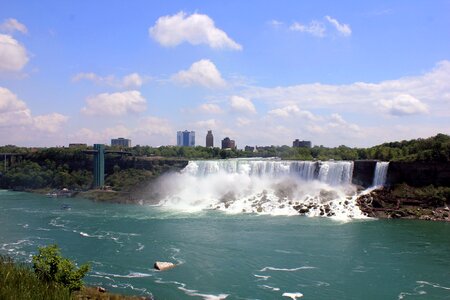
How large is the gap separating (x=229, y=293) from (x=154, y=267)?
543 cm

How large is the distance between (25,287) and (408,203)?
117 ft

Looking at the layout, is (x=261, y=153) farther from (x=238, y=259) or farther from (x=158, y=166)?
(x=238, y=259)

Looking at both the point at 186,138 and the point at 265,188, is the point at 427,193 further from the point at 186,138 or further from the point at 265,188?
the point at 186,138

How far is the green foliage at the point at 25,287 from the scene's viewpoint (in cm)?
1453

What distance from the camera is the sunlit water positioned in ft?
70.6

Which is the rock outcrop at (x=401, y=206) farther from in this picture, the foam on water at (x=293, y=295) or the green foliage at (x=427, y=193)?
the foam on water at (x=293, y=295)

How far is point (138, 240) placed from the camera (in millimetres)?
31469

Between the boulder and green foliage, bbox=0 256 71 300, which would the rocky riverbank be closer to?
the boulder

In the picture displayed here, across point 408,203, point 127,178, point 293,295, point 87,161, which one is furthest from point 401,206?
point 87,161

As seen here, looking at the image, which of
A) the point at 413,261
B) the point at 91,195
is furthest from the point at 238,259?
the point at 91,195

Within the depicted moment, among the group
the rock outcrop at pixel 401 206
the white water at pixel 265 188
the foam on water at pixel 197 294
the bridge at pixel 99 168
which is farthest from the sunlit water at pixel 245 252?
the bridge at pixel 99 168

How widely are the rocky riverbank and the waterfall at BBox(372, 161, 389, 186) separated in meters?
1.75

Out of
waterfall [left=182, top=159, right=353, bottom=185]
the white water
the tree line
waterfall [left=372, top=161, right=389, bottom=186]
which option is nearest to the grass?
the white water

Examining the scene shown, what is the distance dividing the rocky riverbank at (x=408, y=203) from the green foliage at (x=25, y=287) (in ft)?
103
